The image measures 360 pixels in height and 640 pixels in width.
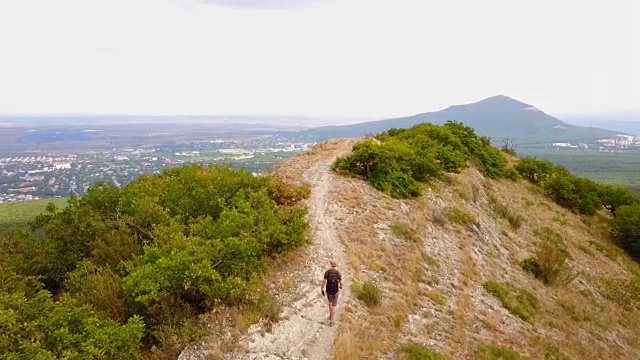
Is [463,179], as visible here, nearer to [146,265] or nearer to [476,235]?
[476,235]

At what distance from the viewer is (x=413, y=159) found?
27969mm

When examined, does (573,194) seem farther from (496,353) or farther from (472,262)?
(496,353)

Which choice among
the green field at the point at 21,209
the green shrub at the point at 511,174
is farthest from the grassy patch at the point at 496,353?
the green field at the point at 21,209

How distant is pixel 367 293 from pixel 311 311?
2.18m

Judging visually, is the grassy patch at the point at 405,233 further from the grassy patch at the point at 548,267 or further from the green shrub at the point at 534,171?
the green shrub at the point at 534,171

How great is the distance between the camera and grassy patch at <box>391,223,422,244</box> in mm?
19344

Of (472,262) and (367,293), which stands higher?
(367,293)

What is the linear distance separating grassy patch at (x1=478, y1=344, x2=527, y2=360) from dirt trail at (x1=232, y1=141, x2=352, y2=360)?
4.55 metres

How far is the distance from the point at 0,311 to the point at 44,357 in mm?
2176

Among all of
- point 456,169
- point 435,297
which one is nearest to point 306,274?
point 435,297

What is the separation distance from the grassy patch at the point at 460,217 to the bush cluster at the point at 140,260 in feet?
28.5

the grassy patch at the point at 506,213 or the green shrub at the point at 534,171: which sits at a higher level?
the green shrub at the point at 534,171

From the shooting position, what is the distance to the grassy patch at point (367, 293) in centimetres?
1391

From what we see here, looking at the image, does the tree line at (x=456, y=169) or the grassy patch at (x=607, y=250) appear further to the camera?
the grassy patch at (x=607, y=250)
